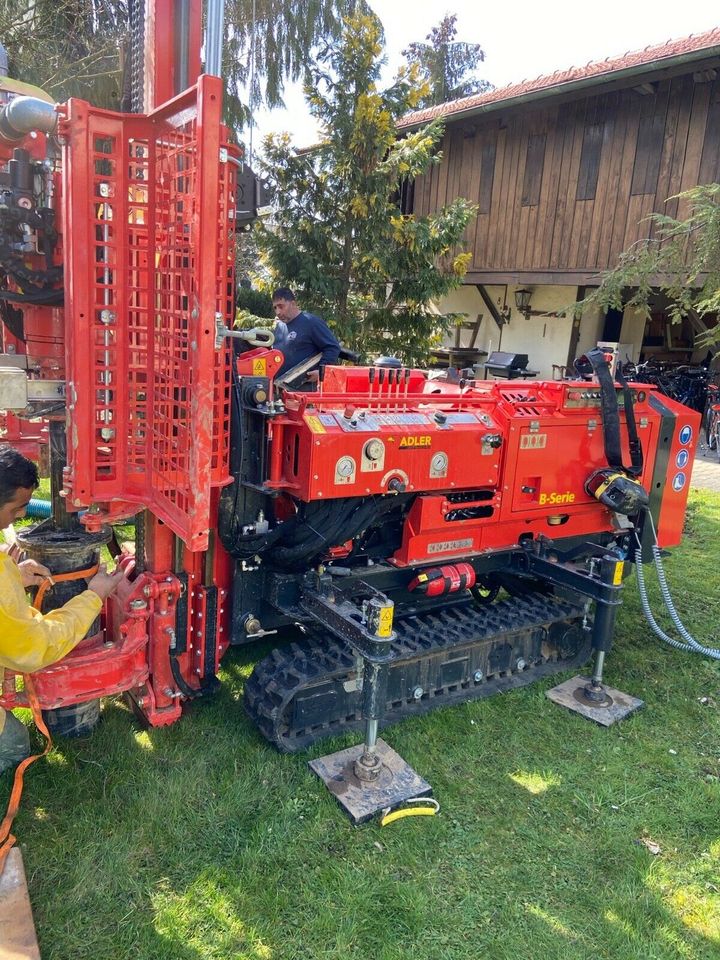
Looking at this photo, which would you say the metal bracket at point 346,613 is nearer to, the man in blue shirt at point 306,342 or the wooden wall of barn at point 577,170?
the man in blue shirt at point 306,342

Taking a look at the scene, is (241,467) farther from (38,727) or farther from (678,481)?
(678,481)

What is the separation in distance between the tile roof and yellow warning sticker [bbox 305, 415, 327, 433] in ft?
29.1

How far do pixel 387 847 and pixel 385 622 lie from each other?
3.14 feet

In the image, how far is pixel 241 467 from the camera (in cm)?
347

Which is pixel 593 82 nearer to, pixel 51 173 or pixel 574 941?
pixel 51 173

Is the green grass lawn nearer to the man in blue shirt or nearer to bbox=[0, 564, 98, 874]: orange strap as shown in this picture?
bbox=[0, 564, 98, 874]: orange strap

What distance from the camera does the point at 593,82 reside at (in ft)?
39.9

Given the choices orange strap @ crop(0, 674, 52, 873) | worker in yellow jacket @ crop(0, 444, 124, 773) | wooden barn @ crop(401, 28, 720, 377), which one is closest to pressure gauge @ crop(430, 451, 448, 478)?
worker in yellow jacket @ crop(0, 444, 124, 773)

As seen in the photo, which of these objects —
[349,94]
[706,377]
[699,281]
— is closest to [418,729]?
[349,94]

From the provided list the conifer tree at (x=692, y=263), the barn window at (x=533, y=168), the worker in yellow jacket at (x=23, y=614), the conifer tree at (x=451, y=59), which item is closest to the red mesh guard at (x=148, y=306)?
the worker in yellow jacket at (x=23, y=614)

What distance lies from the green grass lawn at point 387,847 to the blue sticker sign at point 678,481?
1874mm

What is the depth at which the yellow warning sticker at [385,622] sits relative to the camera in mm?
3135

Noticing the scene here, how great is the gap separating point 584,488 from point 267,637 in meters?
2.39

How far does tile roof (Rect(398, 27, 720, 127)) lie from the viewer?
1104cm
